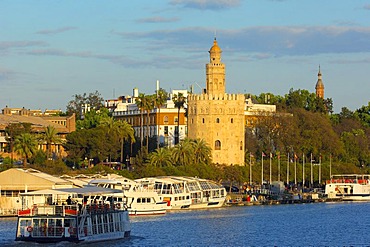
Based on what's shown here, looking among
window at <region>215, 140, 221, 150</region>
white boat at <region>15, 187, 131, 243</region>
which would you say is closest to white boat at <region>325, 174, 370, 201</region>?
window at <region>215, 140, 221, 150</region>

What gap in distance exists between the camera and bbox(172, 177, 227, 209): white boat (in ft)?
379

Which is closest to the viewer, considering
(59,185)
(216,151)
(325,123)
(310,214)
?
(59,185)

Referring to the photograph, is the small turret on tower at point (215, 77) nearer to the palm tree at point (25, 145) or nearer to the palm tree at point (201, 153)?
the palm tree at point (201, 153)

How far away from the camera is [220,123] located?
150m

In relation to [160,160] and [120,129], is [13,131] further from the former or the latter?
[120,129]

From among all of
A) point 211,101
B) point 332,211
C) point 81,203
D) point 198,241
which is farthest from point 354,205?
point 81,203

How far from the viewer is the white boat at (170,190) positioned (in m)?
110

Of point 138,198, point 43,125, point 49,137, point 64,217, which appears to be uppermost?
point 43,125

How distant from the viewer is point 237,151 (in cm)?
14988

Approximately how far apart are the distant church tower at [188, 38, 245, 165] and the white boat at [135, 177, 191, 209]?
34.5m

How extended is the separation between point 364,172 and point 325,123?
9.93m

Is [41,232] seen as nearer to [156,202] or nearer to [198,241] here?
[198,241]

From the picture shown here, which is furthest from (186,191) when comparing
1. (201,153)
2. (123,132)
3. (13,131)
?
(123,132)

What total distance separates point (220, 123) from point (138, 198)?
50521 millimetres
